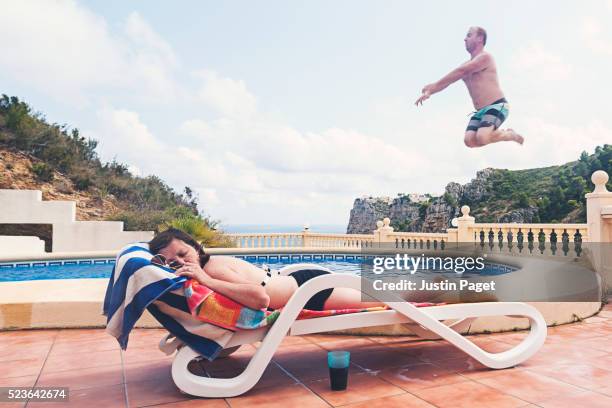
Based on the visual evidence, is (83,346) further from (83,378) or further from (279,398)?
(279,398)

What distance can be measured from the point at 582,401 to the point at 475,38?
776 cm

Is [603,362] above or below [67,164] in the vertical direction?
below

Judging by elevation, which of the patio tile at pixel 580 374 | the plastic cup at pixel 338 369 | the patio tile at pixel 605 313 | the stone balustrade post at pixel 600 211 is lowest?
the patio tile at pixel 580 374

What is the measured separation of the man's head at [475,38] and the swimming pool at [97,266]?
4247 mm

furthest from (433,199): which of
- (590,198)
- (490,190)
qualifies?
(590,198)

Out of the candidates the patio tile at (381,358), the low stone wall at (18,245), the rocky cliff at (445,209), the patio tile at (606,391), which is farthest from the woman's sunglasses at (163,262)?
the rocky cliff at (445,209)

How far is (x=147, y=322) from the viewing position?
413 cm

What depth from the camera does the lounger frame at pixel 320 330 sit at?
2.47m

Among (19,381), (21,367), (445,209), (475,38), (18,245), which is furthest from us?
(445,209)

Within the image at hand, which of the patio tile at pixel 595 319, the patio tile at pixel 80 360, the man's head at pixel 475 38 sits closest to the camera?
the patio tile at pixel 80 360

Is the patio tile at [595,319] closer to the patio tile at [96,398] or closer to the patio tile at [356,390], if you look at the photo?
the patio tile at [356,390]

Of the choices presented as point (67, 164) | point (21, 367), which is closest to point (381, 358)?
point (21, 367)

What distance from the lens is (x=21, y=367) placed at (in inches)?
118

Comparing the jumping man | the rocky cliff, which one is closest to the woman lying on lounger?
the jumping man
